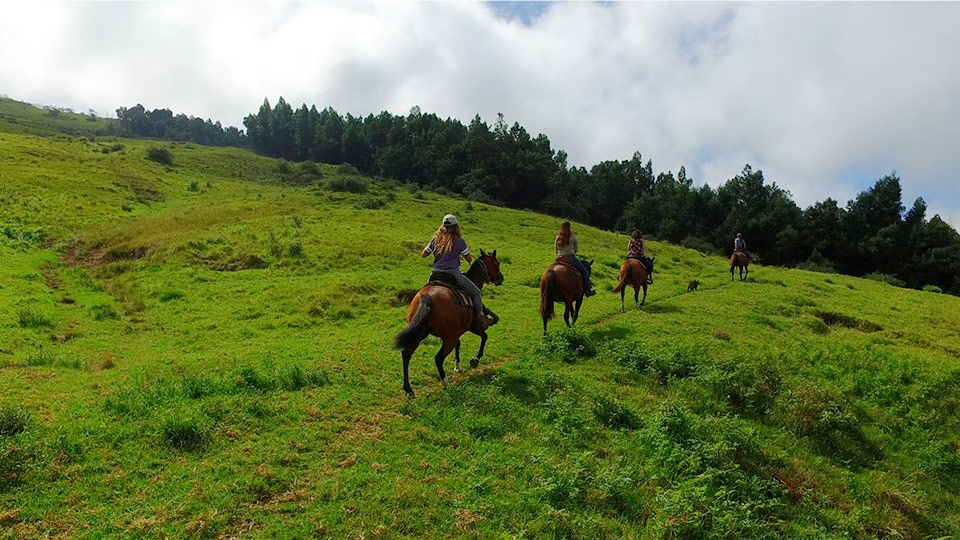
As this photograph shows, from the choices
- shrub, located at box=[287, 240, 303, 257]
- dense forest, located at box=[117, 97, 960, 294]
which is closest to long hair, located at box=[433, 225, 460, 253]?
shrub, located at box=[287, 240, 303, 257]

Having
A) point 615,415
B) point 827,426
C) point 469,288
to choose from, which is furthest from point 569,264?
point 827,426

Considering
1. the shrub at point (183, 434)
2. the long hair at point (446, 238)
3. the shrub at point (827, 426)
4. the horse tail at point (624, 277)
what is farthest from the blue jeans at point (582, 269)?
the shrub at point (183, 434)

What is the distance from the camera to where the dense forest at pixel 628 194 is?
201 feet

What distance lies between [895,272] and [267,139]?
116m

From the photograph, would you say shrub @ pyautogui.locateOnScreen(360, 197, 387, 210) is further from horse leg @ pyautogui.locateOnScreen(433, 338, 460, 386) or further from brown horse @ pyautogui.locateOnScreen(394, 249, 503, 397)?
horse leg @ pyautogui.locateOnScreen(433, 338, 460, 386)

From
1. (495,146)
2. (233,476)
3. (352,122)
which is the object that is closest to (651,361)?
(233,476)

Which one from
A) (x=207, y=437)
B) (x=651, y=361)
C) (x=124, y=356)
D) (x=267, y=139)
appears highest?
(x=267, y=139)

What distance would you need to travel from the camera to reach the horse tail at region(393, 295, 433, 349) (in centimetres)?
1005

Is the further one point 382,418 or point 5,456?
point 382,418

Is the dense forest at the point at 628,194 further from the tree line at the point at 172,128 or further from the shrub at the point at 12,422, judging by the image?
the shrub at the point at 12,422

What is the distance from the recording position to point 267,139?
118 meters

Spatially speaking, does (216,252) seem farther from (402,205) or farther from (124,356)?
(402,205)

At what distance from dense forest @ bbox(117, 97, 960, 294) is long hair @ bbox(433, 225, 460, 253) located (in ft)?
181

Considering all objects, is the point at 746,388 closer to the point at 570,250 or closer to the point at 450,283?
the point at 450,283
